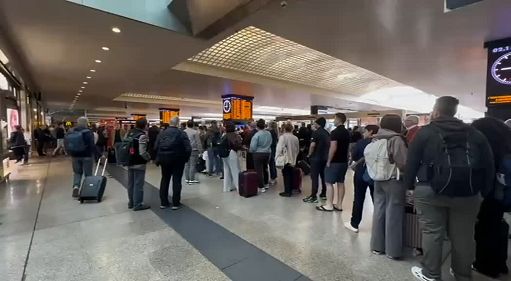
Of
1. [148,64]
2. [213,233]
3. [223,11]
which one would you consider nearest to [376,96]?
[148,64]

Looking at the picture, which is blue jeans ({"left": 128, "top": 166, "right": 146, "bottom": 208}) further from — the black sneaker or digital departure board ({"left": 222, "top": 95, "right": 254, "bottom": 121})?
digital departure board ({"left": 222, "top": 95, "right": 254, "bottom": 121})

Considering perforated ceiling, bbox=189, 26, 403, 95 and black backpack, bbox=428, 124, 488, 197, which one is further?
perforated ceiling, bbox=189, 26, 403, 95

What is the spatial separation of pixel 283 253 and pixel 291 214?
1415 millimetres

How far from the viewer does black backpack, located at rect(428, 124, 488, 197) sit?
7.21 feet

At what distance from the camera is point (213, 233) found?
3717mm

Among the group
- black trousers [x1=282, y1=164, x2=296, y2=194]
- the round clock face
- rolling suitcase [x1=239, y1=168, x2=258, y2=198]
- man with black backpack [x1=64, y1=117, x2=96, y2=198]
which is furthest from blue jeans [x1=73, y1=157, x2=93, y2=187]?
A: the round clock face

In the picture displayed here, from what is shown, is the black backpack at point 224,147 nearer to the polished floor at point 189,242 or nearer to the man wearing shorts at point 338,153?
the polished floor at point 189,242

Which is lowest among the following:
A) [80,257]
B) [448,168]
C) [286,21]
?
[80,257]

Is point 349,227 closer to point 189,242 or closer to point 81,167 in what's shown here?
point 189,242

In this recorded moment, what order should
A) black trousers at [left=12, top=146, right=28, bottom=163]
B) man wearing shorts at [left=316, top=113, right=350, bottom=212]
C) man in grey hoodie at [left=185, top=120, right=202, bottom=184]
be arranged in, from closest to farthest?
man wearing shorts at [left=316, top=113, right=350, bottom=212] < man in grey hoodie at [left=185, top=120, right=202, bottom=184] < black trousers at [left=12, top=146, right=28, bottom=163]

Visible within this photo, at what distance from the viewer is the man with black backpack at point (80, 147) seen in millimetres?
5371

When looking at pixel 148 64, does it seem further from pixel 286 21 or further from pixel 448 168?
pixel 448 168

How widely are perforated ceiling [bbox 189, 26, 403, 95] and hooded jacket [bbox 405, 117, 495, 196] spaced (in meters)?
6.45

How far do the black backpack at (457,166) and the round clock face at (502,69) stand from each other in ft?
16.3
